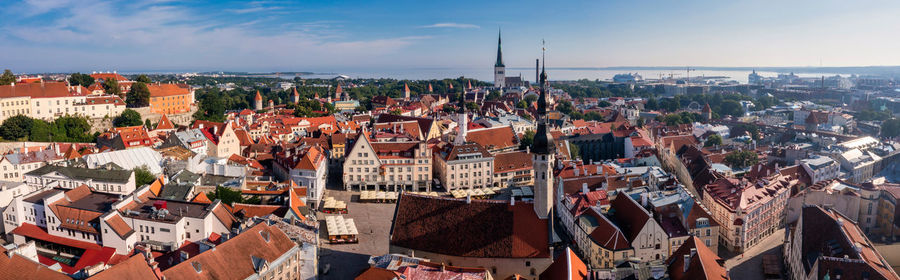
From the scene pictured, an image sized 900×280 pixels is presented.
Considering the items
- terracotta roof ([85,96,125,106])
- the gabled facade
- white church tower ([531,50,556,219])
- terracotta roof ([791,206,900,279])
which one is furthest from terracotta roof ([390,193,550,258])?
terracotta roof ([85,96,125,106])

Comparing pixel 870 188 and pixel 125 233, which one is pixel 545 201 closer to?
pixel 125 233

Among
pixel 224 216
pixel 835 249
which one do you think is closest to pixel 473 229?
pixel 224 216

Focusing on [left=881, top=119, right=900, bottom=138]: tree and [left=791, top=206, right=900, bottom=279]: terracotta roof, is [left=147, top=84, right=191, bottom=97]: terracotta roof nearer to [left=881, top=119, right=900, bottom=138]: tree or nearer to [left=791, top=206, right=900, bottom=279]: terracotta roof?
[left=791, top=206, right=900, bottom=279]: terracotta roof

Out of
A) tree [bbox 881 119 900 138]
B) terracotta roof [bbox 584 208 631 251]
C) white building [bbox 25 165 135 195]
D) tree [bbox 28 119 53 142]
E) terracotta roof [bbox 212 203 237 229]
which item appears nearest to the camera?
terracotta roof [bbox 584 208 631 251]

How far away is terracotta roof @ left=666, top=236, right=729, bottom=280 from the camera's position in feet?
82.5

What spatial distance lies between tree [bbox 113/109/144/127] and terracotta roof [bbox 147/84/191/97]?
849 cm

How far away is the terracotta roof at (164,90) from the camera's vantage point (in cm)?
7650

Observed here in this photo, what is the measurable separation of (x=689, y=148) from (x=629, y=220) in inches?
1215

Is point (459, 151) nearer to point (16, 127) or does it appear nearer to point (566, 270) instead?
point (566, 270)

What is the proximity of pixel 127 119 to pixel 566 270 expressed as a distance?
5856 centimetres

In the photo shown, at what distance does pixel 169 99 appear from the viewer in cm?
7819

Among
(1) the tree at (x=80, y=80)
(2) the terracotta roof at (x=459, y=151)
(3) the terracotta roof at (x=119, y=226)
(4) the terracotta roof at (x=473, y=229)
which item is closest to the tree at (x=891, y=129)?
(2) the terracotta roof at (x=459, y=151)

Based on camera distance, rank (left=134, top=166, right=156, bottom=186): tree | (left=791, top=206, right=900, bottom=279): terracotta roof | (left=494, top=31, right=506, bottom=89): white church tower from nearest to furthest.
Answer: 1. (left=791, top=206, right=900, bottom=279): terracotta roof
2. (left=134, top=166, right=156, bottom=186): tree
3. (left=494, top=31, right=506, bottom=89): white church tower

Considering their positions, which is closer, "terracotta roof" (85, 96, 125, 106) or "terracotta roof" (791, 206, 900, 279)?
"terracotta roof" (791, 206, 900, 279)
